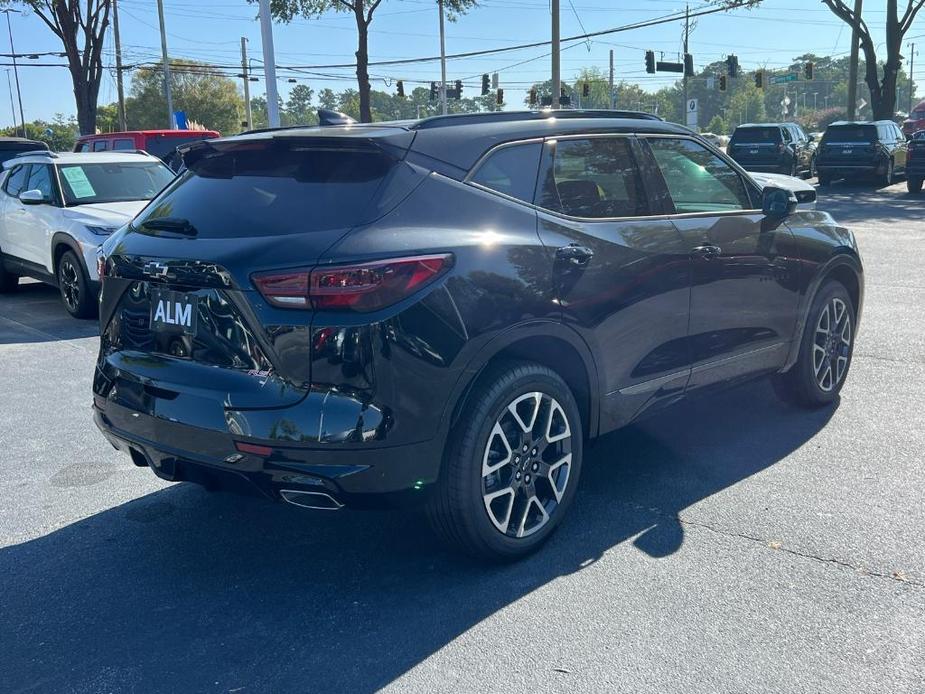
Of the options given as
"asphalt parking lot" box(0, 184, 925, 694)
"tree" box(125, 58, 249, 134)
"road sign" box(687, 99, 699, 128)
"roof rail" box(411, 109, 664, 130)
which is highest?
"tree" box(125, 58, 249, 134)

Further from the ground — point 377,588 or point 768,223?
point 768,223

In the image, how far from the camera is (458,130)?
3.75 meters

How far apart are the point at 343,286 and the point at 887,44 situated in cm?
3223

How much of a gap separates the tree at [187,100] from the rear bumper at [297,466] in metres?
78.4

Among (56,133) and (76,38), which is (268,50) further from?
(56,133)

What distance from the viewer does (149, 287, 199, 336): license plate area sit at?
11.3 feet

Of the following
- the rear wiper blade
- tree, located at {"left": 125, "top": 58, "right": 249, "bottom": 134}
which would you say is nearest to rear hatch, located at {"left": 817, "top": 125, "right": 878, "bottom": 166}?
the rear wiper blade

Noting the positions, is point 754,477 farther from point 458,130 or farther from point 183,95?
point 183,95

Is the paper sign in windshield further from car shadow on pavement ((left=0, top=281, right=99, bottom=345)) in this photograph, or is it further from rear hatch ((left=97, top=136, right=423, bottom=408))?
rear hatch ((left=97, top=136, right=423, bottom=408))

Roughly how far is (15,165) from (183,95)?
2847 inches

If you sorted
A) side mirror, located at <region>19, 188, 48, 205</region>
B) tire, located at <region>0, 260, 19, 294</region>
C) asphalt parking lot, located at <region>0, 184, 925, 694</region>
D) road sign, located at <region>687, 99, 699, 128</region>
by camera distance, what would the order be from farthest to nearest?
road sign, located at <region>687, 99, 699, 128</region>
tire, located at <region>0, 260, 19, 294</region>
side mirror, located at <region>19, 188, 48, 205</region>
asphalt parking lot, located at <region>0, 184, 925, 694</region>

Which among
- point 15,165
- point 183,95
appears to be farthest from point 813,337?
point 183,95

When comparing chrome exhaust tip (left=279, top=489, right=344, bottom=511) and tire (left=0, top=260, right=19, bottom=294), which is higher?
chrome exhaust tip (left=279, top=489, right=344, bottom=511)

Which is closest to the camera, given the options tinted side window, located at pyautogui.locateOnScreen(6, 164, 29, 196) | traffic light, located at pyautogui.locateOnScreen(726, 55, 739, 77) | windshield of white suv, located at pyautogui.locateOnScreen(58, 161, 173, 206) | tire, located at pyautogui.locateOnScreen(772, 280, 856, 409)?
tire, located at pyautogui.locateOnScreen(772, 280, 856, 409)
